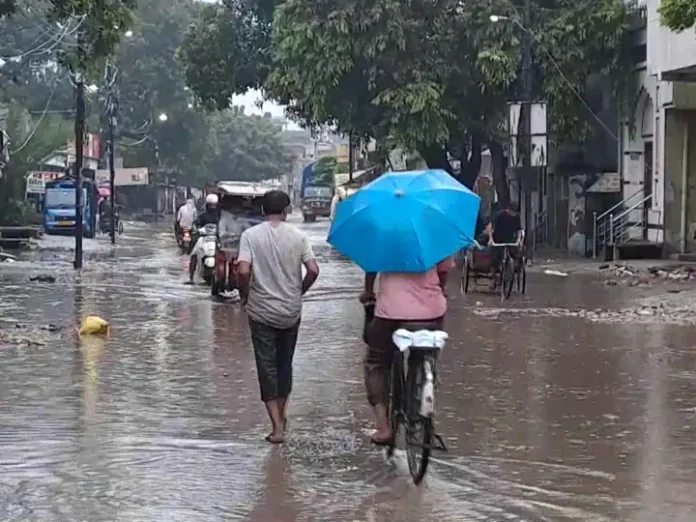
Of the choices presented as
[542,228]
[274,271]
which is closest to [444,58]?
[542,228]

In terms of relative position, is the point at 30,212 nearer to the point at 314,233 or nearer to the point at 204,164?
the point at 314,233

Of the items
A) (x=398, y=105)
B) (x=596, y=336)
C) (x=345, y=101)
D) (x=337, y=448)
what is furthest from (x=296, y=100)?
(x=337, y=448)

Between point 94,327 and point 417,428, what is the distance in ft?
29.9

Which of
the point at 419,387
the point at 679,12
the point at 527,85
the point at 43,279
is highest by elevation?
the point at 527,85

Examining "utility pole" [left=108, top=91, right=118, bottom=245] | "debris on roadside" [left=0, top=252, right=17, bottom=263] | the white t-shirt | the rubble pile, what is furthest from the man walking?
"utility pole" [left=108, top=91, right=118, bottom=245]

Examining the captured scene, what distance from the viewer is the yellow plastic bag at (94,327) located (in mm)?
16178

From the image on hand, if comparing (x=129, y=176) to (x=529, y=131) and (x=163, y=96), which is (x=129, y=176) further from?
(x=529, y=131)

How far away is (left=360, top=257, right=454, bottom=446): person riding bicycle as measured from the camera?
320 inches

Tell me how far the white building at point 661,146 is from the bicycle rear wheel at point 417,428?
70.8 ft

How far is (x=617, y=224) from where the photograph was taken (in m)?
35.0

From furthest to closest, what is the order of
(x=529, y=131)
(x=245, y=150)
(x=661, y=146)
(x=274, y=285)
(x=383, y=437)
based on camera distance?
(x=245, y=150), (x=661, y=146), (x=529, y=131), (x=274, y=285), (x=383, y=437)

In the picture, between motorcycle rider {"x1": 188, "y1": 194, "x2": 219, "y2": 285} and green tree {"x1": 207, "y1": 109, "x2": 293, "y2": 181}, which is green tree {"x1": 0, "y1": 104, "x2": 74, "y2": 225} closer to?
motorcycle rider {"x1": 188, "y1": 194, "x2": 219, "y2": 285}

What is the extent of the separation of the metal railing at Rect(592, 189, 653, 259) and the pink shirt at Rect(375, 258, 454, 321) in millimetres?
24803

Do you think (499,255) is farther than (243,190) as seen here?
No
